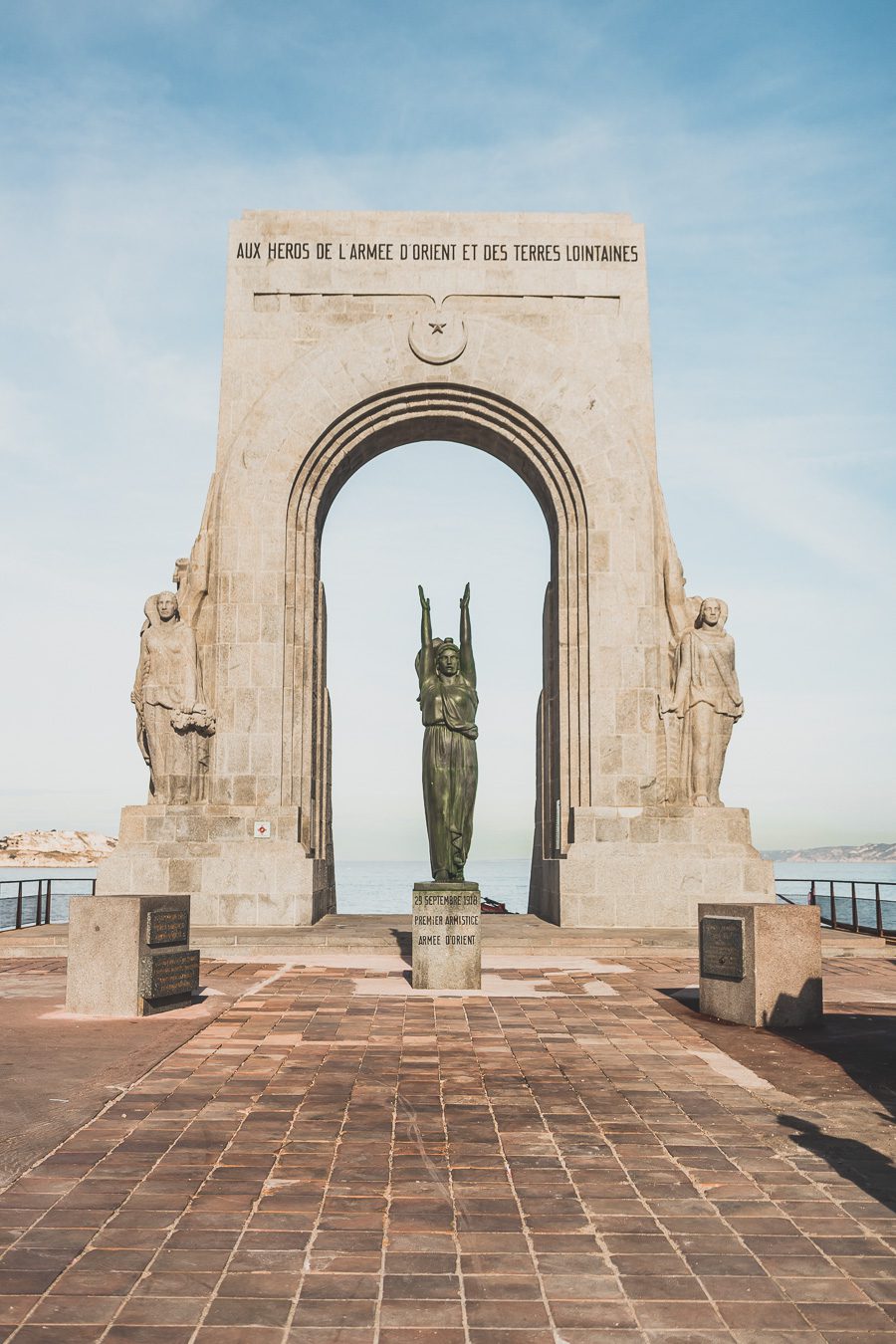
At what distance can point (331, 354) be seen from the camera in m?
19.2

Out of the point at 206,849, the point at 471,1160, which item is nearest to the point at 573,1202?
the point at 471,1160

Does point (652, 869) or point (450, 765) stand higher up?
point (450, 765)

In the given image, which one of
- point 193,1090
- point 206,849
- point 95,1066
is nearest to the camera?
point 193,1090

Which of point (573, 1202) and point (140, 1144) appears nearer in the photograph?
point (573, 1202)

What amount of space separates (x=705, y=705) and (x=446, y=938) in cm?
836

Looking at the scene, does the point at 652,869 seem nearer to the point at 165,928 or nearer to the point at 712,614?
the point at 712,614

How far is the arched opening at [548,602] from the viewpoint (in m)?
18.5

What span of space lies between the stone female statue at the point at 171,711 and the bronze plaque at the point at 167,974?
7.63m

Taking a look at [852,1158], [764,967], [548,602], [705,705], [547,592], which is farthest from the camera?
[547,592]

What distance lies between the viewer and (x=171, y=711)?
59.1 ft

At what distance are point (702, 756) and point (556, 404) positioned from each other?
6457 mm

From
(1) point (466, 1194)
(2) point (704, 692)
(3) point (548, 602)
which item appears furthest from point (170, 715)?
(1) point (466, 1194)

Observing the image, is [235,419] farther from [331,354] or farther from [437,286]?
[437,286]

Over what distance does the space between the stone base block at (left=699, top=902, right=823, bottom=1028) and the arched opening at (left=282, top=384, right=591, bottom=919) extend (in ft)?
25.8
